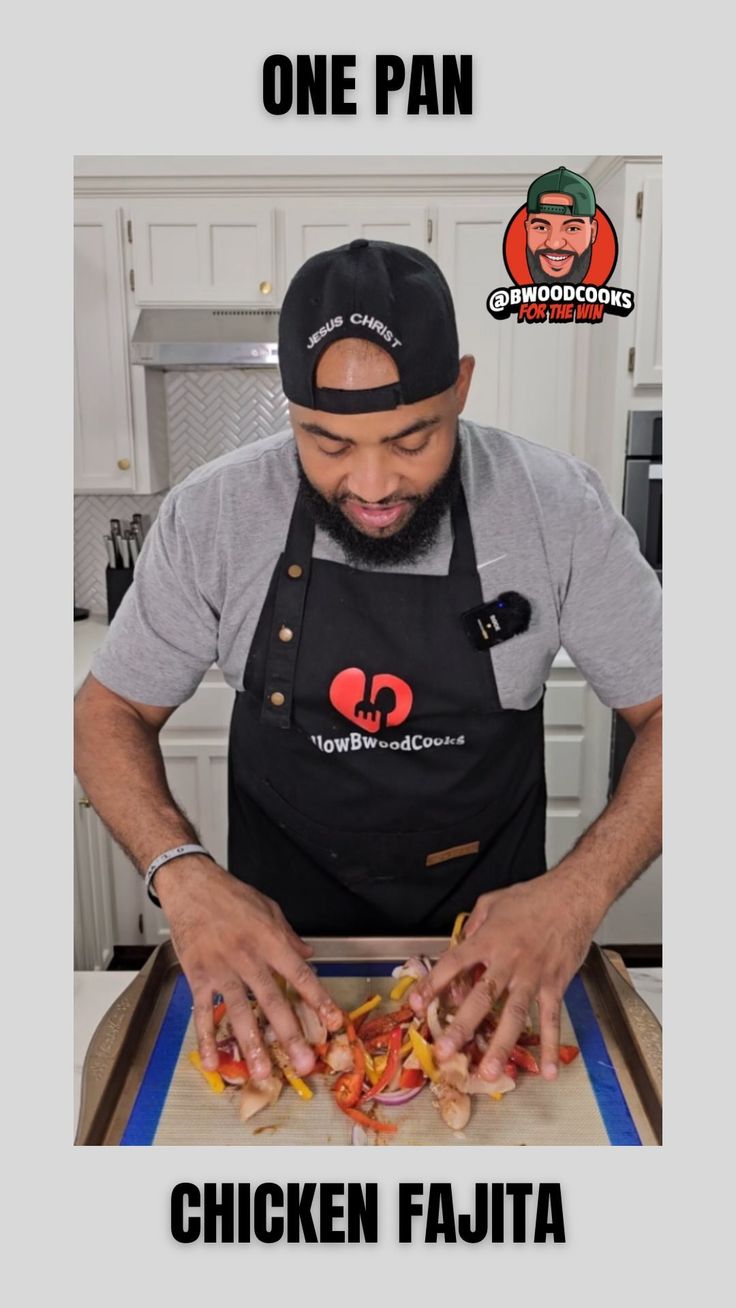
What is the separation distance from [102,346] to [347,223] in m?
0.39

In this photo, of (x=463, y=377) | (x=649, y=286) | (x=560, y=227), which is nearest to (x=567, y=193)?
(x=560, y=227)

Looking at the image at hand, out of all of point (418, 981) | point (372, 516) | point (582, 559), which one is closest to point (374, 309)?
point (372, 516)

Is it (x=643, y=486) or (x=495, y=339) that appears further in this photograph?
(x=643, y=486)

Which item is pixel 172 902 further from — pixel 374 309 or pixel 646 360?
pixel 646 360

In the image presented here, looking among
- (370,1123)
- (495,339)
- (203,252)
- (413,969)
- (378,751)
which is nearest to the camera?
(370,1123)

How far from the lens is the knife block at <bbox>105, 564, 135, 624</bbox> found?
1.08 metres

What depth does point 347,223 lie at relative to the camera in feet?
4.39

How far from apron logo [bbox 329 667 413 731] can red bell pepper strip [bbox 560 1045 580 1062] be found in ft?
0.96

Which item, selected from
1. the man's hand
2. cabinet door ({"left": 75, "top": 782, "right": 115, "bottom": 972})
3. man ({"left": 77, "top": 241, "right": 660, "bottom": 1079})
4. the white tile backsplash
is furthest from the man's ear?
the white tile backsplash

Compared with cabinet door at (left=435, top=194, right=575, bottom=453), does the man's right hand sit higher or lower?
lower

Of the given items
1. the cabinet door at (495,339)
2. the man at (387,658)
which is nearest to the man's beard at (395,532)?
the man at (387,658)

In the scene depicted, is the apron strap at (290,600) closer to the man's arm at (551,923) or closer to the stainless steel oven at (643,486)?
the man's arm at (551,923)

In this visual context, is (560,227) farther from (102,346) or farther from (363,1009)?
(102,346)

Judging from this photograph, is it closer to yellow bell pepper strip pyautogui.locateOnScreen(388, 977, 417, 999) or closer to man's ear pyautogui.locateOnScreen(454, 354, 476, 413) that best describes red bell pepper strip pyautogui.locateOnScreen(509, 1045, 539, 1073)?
yellow bell pepper strip pyautogui.locateOnScreen(388, 977, 417, 999)
